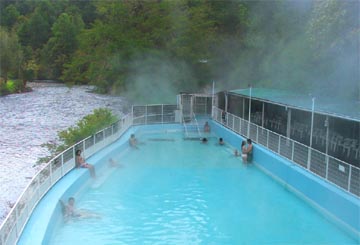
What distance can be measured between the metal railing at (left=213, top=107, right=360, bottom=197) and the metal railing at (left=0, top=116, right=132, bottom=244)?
5932mm

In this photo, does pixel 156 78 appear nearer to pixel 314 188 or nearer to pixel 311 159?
pixel 311 159

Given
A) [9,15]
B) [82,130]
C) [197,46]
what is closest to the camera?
[82,130]

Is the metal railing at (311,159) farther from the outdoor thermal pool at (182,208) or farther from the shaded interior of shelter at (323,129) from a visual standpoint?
the outdoor thermal pool at (182,208)

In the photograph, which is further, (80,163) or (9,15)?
(9,15)

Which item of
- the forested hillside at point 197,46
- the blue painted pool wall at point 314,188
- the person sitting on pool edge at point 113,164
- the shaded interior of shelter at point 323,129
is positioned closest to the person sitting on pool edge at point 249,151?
the blue painted pool wall at point 314,188

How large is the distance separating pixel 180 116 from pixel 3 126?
496 inches

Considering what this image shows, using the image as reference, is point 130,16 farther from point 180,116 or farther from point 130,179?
point 130,179

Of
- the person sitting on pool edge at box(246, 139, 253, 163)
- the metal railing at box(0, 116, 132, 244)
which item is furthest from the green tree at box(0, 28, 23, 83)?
the person sitting on pool edge at box(246, 139, 253, 163)

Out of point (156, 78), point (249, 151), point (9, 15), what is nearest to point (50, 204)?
point (249, 151)

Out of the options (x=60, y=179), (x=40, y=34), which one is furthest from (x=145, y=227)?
(x=40, y=34)

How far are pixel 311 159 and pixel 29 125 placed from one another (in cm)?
2335

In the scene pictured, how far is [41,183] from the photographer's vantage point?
10266 millimetres

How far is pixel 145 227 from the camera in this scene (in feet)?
33.6

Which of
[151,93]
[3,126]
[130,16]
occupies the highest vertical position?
[130,16]
